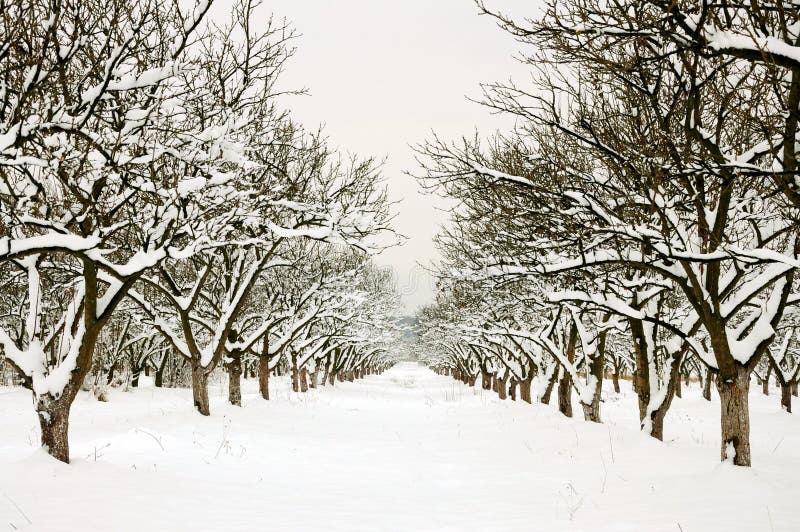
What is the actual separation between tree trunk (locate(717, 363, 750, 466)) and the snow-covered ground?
25cm

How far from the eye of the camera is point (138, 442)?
848 cm

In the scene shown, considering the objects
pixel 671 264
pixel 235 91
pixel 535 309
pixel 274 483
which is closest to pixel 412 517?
pixel 274 483

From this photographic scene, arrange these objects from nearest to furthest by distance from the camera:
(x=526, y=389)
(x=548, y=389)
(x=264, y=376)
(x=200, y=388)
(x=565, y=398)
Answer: (x=200, y=388) → (x=565, y=398) → (x=264, y=376) → (x=548, y=389) → (x=526, y=389)

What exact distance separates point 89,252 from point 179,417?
26.1 ft

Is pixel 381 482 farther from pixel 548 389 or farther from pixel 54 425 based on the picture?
pixel 548 389

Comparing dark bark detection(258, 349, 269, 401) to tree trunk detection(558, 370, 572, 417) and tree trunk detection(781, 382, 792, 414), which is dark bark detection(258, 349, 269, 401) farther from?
tree trunk detection(781, 382, 792, 414)

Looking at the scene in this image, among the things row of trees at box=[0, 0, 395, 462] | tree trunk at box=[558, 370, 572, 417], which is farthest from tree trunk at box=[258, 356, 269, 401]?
tree trunk at box=[558, 370, 572, 417]

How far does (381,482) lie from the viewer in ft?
25.0

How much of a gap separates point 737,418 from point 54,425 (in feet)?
28.3

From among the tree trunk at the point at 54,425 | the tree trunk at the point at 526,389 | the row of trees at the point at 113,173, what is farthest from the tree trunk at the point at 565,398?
the tree trunk at the point at 54,425

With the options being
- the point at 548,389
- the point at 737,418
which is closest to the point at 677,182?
the point at 737,418

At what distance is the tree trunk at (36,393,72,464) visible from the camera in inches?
257

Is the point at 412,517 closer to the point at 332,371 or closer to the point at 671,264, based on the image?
the point at 671,264

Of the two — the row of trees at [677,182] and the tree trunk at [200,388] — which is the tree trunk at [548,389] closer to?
the row of trees at [677,182]
